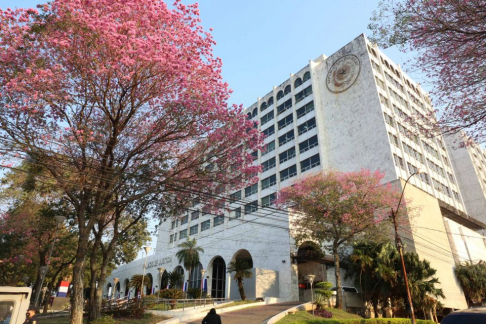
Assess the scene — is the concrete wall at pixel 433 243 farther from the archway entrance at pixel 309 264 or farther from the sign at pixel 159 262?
the sign at pixel 159 262

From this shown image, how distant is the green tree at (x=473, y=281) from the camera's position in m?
32.3

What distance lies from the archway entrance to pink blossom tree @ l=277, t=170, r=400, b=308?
458 centimetres

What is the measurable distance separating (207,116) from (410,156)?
3233 centimetres

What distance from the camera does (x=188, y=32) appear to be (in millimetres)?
14039

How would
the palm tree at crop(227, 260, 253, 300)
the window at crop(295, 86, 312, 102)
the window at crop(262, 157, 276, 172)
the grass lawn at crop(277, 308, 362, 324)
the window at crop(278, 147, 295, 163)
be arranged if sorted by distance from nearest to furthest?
the grass lawn at crop(277, 308, 362, 324), the palm tree at crop(227, 260, 253, 300), the window at crop(278, 147, 295, 163), the window at crop(295, 86, 312, 102), the window at crop(262, 157, 276, 172)

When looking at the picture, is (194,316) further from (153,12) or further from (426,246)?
(426,246)

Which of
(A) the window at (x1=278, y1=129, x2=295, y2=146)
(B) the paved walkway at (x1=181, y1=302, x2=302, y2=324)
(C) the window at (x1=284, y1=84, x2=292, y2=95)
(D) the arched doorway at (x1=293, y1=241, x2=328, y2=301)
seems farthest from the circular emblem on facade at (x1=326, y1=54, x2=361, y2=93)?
(B) the paved walkway at (x1=181, y1=302, x2=302, y2=324)

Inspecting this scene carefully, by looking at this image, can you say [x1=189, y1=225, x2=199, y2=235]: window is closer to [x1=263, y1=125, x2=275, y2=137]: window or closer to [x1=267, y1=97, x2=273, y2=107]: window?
[x1=263, y1=125, x2=275, y2=137]: window

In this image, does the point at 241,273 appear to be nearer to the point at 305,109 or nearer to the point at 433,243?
the point at 433,243

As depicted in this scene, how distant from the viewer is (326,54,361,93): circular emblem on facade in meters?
43.0

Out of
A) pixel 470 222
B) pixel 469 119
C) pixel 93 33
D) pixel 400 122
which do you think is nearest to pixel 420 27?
pixel 469 119

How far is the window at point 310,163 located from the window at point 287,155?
2.46m

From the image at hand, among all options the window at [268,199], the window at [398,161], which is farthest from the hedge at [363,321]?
the window at [268,199]

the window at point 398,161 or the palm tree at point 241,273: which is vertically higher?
the window at point 398,161
